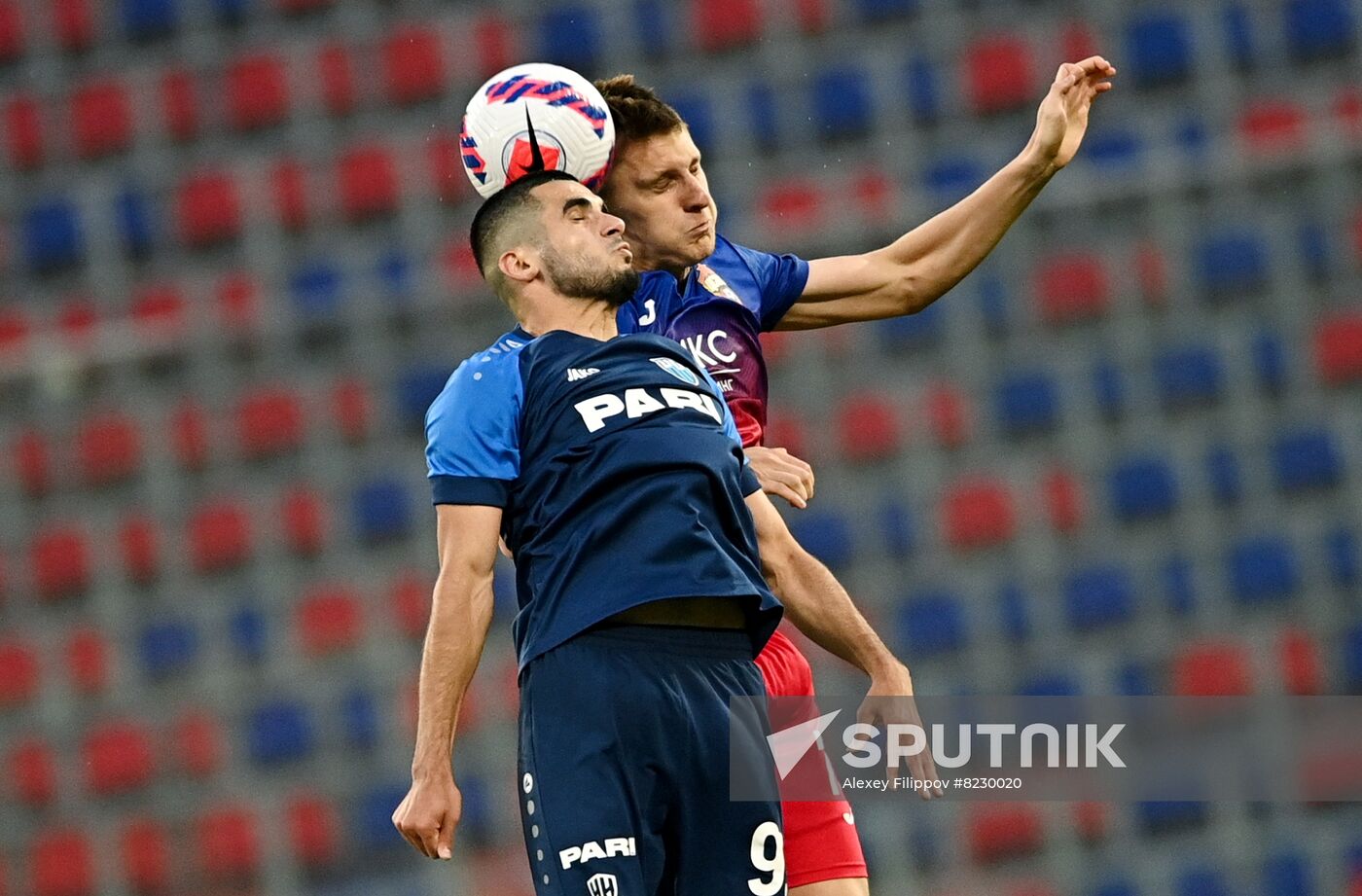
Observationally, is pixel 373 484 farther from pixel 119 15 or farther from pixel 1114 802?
pixel 1114 802

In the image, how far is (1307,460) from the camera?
6043mm

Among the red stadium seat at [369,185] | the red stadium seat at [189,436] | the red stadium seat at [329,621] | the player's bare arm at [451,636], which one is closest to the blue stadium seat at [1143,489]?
the red stadium seat at [329,621]

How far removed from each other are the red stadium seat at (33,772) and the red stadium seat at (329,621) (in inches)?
33.1

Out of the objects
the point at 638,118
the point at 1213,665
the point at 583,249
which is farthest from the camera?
the point at 1213,665

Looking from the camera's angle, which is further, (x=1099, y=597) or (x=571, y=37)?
(x=571, y=37)

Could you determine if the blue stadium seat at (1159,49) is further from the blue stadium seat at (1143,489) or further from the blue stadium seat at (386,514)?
the blue stadium seat at (386,514)

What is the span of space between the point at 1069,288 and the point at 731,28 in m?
1.35

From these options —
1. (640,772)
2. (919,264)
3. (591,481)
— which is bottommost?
(640,772)

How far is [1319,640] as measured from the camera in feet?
19.3

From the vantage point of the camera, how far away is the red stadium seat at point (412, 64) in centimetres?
654

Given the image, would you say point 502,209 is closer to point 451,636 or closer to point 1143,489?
point 451,636

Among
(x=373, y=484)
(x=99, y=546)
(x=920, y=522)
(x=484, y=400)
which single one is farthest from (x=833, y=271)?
(x=99, y=546)

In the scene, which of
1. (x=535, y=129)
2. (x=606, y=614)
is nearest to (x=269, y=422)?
(x=535, y=129)

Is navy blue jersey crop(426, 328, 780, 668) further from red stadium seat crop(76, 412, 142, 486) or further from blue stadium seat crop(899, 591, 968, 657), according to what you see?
red stadium seat crop(76, 412, 142, 486)
